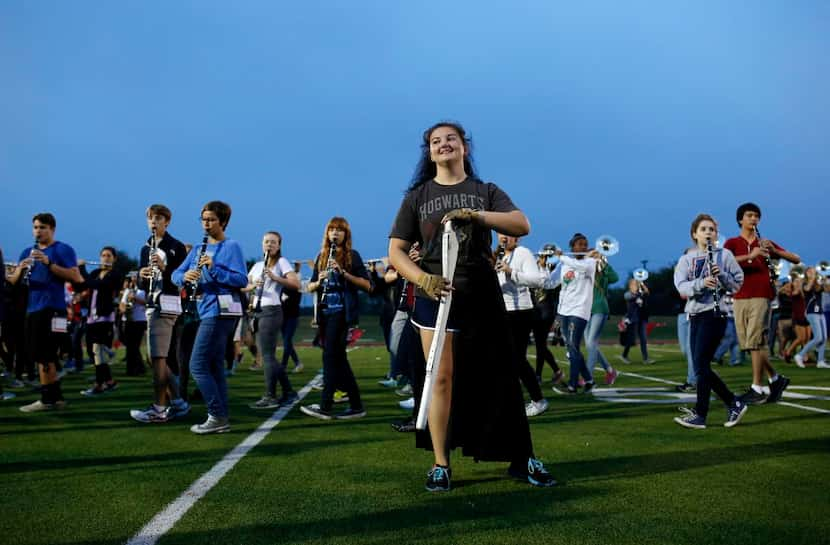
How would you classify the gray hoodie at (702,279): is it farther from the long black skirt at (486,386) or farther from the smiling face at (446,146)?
the smiling face at (446,146)

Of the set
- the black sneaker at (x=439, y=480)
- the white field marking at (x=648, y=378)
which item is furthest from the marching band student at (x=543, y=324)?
the black sneaker at (x=439, y=480)

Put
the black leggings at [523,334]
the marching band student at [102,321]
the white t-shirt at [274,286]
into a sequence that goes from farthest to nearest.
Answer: the marching band student at [102,321] → the white t-shirt at [274,286] → the black leggings at [523,334]

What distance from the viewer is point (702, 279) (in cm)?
730

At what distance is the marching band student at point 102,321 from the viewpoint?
11438mm

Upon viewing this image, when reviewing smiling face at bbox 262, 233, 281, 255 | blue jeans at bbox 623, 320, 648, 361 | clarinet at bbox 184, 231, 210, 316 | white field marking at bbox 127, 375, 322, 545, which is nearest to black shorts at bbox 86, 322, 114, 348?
smiling face at bbox 262, 233, 281, 255

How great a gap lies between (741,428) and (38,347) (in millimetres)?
7772

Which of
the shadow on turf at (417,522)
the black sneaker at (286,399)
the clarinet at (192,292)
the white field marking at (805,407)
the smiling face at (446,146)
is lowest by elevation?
the black sneaker at (286,399)

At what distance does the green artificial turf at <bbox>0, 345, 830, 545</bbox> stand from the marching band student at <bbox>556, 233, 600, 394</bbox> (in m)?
2.63

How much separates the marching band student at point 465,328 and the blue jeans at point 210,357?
3.13m

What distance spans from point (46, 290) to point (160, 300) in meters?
1.90

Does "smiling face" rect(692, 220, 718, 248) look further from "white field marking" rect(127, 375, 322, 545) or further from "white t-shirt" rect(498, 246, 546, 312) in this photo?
"white field marking" rect(127, 375, 322, 545)

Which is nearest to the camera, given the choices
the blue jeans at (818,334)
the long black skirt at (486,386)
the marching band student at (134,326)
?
the long black skirt at (486,386)

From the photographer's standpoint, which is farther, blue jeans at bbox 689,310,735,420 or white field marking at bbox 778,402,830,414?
white field marking at bbox 778,402,830,414

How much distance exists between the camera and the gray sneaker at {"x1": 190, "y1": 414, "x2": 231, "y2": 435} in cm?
718
